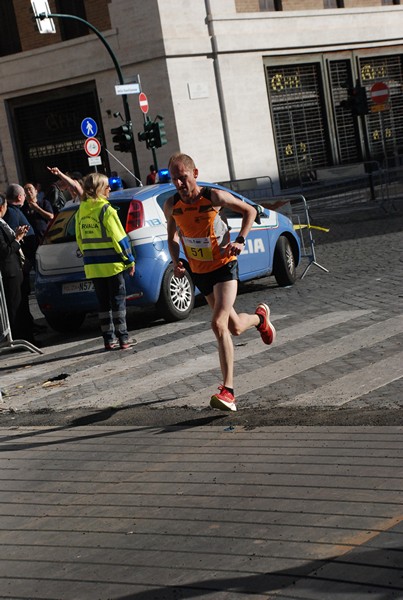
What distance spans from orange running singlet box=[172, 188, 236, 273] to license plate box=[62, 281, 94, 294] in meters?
4.33

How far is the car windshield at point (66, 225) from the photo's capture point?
42.1ft

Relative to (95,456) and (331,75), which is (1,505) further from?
(331,75)

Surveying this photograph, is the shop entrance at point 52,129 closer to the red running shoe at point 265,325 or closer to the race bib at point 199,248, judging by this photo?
the red running shoe at point 265,325

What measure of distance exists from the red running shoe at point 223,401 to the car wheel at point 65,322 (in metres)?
5.50

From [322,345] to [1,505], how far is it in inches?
172

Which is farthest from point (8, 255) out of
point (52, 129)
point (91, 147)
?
point (52, 129)

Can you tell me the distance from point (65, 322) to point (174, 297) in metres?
1.49

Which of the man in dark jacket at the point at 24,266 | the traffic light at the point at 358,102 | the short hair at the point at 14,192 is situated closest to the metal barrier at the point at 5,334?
the man in dark jacket at the point at 24,266

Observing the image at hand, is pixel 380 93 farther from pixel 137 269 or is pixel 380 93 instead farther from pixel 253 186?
pixel 137 269

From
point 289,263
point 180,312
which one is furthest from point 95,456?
point 289,263

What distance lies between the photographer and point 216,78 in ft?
117

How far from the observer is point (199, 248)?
27.8 feet

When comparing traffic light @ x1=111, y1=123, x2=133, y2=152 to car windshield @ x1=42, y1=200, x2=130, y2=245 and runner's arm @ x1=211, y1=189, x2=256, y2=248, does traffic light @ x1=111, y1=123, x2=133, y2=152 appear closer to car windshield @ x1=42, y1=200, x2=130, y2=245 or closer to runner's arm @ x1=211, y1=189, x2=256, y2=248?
car windshield @ x1=42, y1=200, x2=130, y2=245

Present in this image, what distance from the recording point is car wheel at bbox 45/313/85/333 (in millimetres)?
13395
